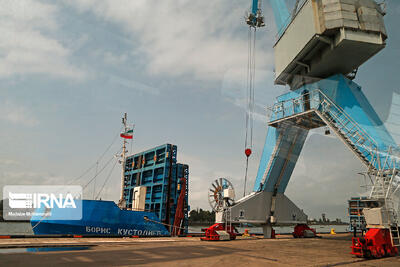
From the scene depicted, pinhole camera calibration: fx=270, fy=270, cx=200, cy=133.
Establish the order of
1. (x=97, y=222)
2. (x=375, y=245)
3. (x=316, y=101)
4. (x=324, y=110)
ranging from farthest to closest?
(x=97, y=222) < (x=316, y=101) < (x=324, y=110) < (x=375, y=245)

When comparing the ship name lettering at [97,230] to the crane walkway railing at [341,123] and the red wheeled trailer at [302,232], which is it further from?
the red wheeled trailer at [302,232]

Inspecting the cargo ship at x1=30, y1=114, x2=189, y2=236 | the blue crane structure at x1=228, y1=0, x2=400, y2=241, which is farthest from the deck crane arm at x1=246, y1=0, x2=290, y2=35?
the cargo ship at x1=30, y1=114, x2=189, y2=236

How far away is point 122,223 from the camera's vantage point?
Answer: 60.6 feet

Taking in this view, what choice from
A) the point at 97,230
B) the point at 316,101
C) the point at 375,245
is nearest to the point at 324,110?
the point at 316,101

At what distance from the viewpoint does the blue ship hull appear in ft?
54.9

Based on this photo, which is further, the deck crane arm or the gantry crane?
the deck crane arm

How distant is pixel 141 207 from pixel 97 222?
457 centimetres

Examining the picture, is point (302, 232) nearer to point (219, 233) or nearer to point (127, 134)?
point (219, 233)

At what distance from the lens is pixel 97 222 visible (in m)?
17.5

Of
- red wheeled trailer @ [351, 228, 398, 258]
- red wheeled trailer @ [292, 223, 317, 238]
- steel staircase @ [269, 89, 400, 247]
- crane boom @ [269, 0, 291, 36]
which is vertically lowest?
red wheeled trailer @ [292, 223, 317, 238]

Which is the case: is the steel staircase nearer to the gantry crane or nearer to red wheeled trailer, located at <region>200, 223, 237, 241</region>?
the gantry crane

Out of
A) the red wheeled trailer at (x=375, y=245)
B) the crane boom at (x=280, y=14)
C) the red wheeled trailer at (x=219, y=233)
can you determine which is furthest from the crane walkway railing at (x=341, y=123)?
the red wheeled trailer at (x=219, y=233)

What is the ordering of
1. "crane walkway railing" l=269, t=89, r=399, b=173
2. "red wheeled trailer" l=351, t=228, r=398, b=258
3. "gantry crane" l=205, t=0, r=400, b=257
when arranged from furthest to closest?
"crane walkway railing" l=269, t=89, r=399, b=173 < "gantry crane" l=205, t=0, r=400, b=257 < "red wheeled trailer" l=351, t=228, r=398, b=258

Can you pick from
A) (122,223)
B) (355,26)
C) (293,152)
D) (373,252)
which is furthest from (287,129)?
(122,223)
